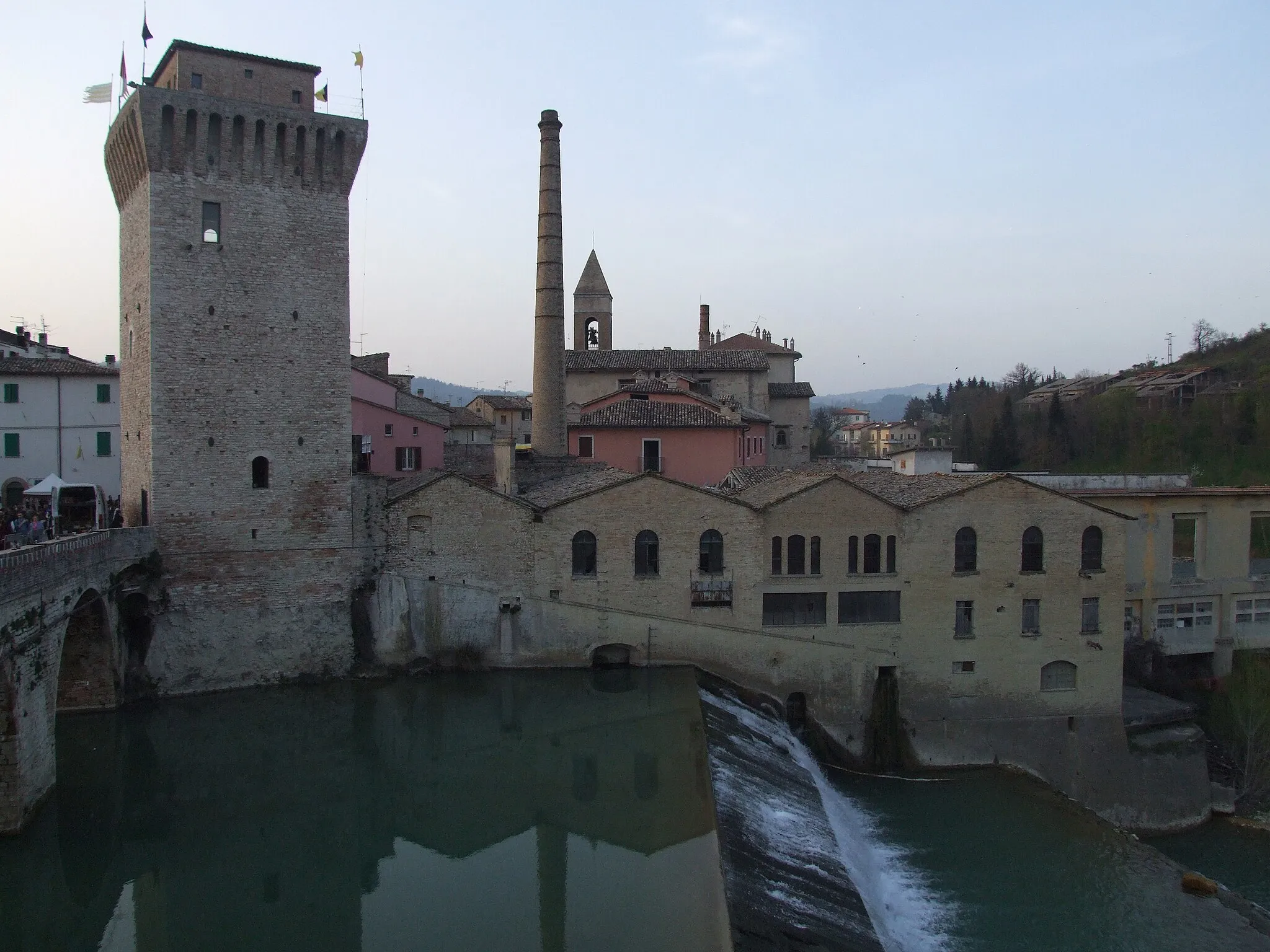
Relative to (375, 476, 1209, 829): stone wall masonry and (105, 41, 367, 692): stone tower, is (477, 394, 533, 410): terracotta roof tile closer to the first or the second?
(375, 476, 1209, 829): stone wall masonry

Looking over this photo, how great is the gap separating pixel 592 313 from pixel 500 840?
3822 centimetres

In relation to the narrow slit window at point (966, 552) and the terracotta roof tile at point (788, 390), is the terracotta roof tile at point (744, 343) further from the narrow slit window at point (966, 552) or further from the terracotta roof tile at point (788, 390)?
the narrow slit window at point (966, 552)

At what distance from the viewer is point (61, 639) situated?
55.8 ft

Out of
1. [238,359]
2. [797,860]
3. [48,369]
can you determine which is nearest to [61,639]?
[238,359]

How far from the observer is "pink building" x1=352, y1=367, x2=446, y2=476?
3097cm

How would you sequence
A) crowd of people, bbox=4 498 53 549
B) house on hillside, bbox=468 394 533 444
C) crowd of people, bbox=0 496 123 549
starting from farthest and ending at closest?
1. house on hillside, bbox=468 394 533 444
2. crowd of people, bbox=0 496 123 549
3. crowd of people, bbox=4 498 53 549

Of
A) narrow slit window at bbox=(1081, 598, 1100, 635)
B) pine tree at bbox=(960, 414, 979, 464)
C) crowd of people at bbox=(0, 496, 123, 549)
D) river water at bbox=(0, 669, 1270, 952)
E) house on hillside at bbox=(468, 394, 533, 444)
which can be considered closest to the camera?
river water at bbox=(0, 669, 1270, 952)

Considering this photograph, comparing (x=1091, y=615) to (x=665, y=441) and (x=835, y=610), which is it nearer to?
(x=835, y=610)

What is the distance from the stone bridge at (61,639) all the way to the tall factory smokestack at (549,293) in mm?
15418

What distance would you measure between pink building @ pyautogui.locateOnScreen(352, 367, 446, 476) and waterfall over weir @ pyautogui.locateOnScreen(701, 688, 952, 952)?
14.6 metres

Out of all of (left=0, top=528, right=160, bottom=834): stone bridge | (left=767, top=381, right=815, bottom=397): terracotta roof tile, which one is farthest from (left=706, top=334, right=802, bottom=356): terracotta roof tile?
(left=0, top=528, right=160, bottom=834): stone bridge

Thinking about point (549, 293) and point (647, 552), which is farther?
point (549, 293)

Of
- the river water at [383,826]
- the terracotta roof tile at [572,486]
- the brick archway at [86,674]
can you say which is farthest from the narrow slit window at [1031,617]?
the brick archway at [86,674]

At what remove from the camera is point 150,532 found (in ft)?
71.1
